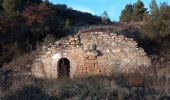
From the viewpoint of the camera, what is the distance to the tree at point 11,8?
3400 centimetres

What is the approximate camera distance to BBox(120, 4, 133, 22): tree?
146 feet

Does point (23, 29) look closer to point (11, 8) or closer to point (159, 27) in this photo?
point (11, 8)

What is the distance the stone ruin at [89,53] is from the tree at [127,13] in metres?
22.1

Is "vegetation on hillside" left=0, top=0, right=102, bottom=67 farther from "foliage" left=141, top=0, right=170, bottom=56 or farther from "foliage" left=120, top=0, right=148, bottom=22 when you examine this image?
"foliage" left=120, top=0, right=148, bottom=22

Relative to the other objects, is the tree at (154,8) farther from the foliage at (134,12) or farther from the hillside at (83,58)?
the foliage at (134,12)

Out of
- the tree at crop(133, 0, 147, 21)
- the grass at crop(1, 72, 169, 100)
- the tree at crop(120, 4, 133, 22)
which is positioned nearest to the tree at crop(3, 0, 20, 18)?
the tree at crop(133, 0, 147, 21)

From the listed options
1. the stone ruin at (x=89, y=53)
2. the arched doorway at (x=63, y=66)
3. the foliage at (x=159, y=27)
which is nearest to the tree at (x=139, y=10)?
the foliage at (x=159, y=27)

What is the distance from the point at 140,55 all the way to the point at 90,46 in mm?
2426

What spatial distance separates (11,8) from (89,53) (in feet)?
48.0

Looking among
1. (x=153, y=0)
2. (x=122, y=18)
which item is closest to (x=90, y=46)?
(x=153, y=0)

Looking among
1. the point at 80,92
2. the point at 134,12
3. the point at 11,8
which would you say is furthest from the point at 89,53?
the point at 134,12

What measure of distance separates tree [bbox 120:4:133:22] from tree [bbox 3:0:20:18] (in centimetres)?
1236

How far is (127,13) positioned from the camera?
45656 mm

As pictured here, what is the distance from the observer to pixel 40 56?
2208cm
